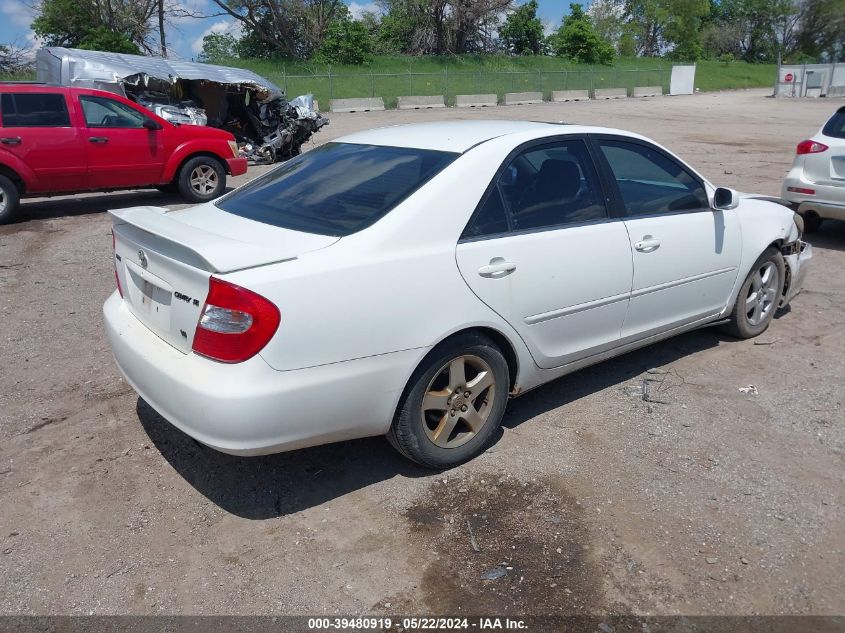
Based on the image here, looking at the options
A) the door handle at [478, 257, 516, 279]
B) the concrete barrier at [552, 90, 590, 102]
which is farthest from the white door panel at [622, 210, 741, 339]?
the concrete barrier at [552, 90, 590, 102]

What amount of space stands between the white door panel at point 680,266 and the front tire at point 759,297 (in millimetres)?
286

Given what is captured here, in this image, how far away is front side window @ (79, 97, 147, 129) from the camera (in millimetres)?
10102

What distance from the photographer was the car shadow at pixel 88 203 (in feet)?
34.8

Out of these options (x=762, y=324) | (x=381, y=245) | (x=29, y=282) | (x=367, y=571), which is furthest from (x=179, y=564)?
(x=29, y=282)

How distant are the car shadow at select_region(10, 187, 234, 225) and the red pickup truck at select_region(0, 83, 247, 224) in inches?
18.1

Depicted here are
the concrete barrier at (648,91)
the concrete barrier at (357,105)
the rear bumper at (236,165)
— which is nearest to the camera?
the rear bumper at (236,165)

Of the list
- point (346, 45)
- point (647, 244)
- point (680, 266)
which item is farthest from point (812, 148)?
point (346, 45)

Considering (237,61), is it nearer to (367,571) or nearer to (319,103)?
(319,103)

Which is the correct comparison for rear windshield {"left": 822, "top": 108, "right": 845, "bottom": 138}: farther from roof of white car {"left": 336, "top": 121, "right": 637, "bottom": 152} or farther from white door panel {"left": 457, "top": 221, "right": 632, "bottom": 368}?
white door panel {"left": 457, "top": 221, "right": 632, "bottom": 368}

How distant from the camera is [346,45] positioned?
51.7m

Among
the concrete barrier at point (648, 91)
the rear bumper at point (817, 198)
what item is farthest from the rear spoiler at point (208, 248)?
the concrete barrier at point (648, 91)

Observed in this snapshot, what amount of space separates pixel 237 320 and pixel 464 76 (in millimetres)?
41599

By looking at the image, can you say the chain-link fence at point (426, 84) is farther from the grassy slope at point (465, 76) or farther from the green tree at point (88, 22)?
the green tree at point (88, 22)

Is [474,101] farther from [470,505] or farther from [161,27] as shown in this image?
[470,505]
